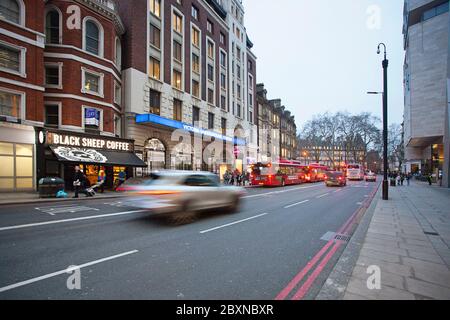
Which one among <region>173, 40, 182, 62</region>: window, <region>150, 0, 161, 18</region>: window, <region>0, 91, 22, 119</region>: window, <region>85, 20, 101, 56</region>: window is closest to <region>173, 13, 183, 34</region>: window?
<region>173, 40, 182, 62</region>: window

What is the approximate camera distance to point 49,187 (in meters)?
13.8

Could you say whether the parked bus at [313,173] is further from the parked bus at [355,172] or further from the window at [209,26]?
the window at [209,26]

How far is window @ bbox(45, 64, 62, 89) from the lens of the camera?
18092 millimetres

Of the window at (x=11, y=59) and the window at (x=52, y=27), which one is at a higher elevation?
the window at (x=52, y=27)

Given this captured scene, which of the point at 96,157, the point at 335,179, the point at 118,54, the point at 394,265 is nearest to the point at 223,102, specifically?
the point at 118,54

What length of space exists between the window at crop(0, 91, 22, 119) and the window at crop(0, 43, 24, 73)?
63.2 inches

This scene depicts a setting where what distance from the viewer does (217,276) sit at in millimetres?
3904

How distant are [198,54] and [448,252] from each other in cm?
3081

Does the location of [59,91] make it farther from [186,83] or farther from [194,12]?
[194,12]

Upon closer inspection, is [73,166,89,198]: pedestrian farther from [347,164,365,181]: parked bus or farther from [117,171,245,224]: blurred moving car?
[347,164,365,181]: parked bus

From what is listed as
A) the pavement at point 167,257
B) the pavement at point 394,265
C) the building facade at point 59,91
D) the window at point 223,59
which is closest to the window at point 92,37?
the building facade at point 59,91

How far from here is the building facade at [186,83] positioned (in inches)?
897

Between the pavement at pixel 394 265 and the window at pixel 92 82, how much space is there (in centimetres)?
2086
